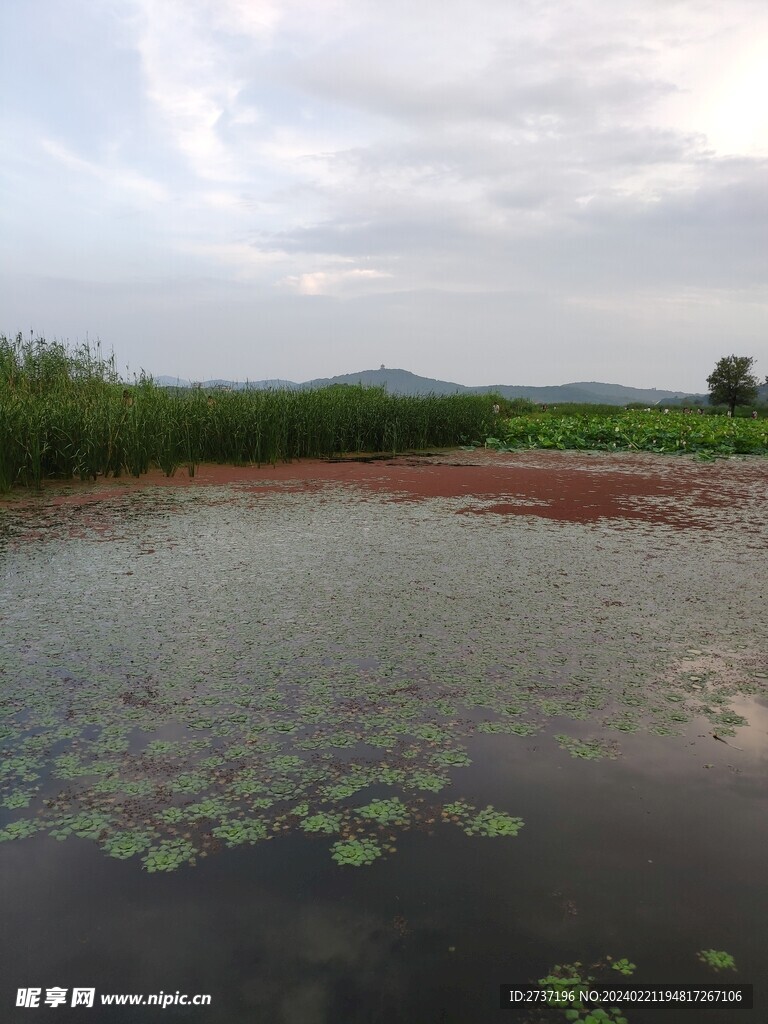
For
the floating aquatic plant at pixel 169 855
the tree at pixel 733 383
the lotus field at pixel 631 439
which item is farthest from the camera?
the tree at pixel 733 383

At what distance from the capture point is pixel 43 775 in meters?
2.36

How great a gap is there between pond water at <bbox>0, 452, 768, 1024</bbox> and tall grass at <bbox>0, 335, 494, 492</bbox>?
3957mm

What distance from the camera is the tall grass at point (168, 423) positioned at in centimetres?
865

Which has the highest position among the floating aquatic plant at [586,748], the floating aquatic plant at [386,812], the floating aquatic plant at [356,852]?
the floating aquatic plant at [586,748]

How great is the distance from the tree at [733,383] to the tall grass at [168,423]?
3176cm

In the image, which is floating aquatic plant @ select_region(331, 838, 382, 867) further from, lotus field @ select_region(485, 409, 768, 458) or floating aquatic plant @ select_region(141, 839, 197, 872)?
lotus field @ select_region(485, 409, 768, 458)

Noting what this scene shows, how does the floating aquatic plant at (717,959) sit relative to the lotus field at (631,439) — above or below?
below

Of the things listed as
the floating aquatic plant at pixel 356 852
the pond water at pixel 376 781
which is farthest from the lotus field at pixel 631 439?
the floating aquatic plant at pixel 356 852

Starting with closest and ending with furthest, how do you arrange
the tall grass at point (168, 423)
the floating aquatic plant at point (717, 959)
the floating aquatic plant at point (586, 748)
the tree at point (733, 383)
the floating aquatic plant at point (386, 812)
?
1. the floating aquatic plant at point (717, 959)
2. the floating aquatic plant at point (386, 812)
3. the floating aquatic plant at point (586, 748)
4. the tall grass at point (168, 423)
5. the tree at point (733, 383)

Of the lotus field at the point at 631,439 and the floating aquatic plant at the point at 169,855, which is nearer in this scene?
the floating aquatic plant at the point at 169,855

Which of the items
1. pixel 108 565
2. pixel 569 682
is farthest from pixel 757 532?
pixel 108 565

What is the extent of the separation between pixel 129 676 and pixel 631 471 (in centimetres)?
928

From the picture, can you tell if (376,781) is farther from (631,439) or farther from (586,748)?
(631,439)

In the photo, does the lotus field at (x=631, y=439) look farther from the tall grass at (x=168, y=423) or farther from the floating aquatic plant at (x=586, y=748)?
the floating aquatic plant at (x=586, y=748)
